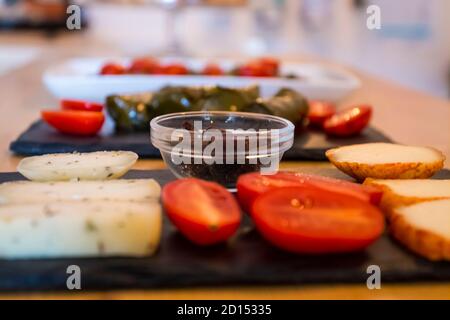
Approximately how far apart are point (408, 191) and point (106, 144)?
0.67m

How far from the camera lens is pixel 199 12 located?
185 inches

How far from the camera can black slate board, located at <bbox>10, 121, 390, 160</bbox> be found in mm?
1254

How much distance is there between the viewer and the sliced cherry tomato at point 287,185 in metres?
0.79

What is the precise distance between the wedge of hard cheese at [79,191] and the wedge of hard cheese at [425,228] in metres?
0.31

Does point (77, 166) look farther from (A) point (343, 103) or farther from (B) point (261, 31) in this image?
(B) point (261, 31)

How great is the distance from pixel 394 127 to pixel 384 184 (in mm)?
785

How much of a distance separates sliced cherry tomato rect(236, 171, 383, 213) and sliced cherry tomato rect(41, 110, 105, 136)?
58 centimetres

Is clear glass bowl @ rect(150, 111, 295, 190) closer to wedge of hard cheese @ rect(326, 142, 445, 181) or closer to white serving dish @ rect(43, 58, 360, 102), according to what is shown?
wedge of hard cheese @ rect(326, 142, 445, 181)

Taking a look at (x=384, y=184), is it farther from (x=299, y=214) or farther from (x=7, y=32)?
(x=7, y=32)

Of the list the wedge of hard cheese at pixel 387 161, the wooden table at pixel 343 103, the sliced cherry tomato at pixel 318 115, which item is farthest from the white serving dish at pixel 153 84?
the wedge of hard cheese at pixel 387 161

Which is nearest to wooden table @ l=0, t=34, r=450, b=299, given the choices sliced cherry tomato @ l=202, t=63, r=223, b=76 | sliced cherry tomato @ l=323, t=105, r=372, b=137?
sliced cherry tomato @ l=323, t=105, r=372, b=137

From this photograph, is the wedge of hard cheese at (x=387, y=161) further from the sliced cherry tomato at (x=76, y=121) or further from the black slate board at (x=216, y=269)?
the sliced cherry tomato at (x=76, y=121)

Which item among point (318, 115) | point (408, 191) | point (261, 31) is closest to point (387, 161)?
point (408, 191)

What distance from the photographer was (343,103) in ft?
6.48
